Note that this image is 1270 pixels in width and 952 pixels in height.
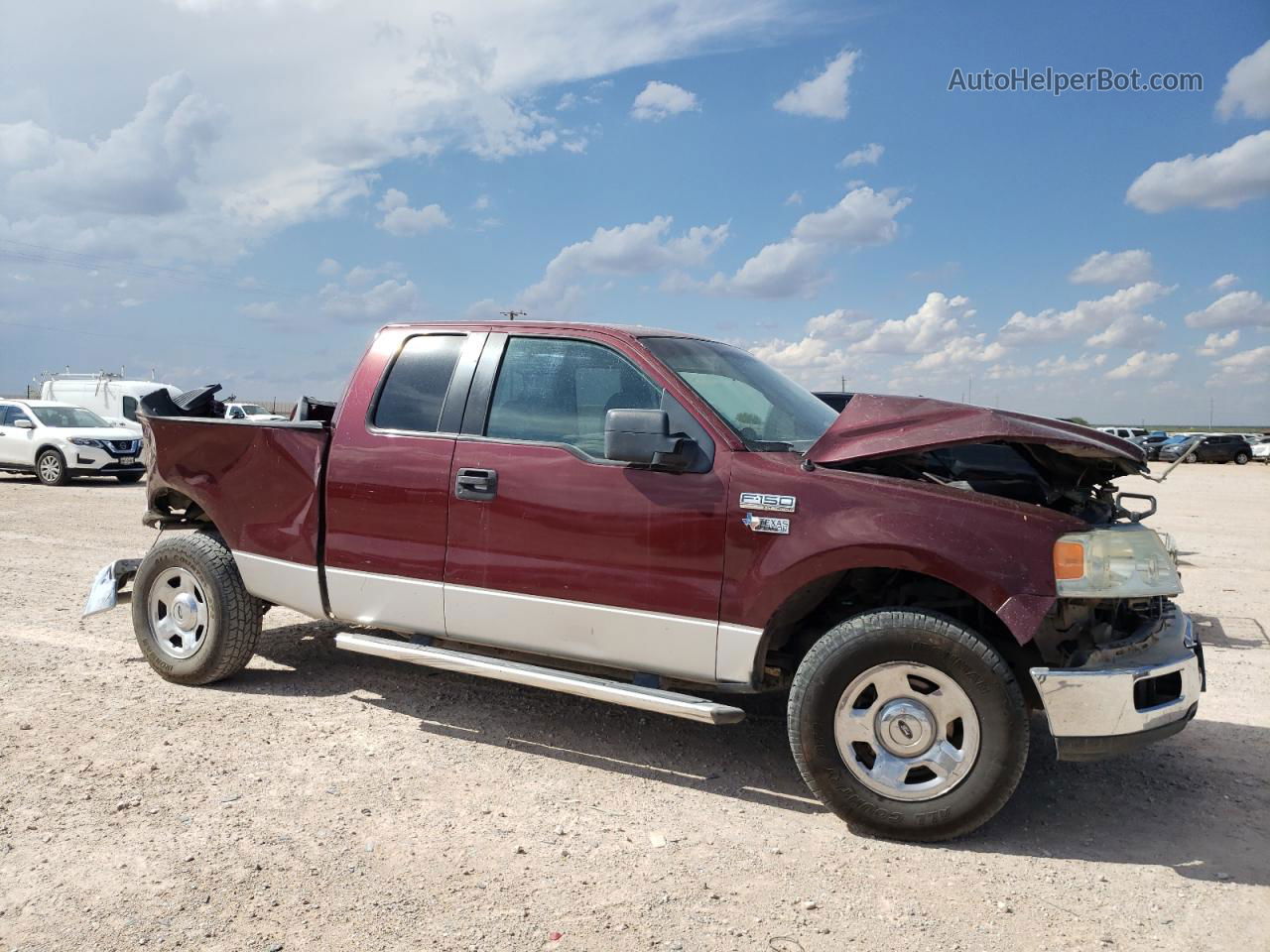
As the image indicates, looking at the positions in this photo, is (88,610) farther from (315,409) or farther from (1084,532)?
(1084,532)

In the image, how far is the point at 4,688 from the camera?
5.27 m

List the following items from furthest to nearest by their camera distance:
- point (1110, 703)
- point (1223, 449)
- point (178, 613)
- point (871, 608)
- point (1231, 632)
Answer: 1. point (1223, 449)
2. point (1231, 632)
3. point (178, 613)
4. point (871, 608)
5. point (1110, 703)

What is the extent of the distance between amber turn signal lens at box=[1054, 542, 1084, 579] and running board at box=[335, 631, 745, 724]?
131 centimetres

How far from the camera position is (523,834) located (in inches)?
144

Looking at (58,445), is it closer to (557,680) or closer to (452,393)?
(452,393)

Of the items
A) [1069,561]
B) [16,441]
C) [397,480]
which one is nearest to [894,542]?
[1069,561]

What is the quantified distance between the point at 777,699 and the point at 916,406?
204 centimetres

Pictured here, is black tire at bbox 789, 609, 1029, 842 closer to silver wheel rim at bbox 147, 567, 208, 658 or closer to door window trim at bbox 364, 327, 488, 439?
door window trim at bbox 364, 327, 488, 439

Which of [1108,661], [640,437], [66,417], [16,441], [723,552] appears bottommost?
[1108,661]

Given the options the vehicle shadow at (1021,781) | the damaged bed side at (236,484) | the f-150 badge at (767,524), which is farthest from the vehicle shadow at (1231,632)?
the damaged bed side at (236,484)

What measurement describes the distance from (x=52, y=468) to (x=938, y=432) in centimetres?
1955

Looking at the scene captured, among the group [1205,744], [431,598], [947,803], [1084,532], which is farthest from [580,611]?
[1205,744]

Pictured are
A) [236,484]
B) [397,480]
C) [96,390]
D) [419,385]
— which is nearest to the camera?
[397,480]

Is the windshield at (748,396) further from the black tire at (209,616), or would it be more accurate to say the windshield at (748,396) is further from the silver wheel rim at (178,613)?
the silver wheel rim at (178,613)
